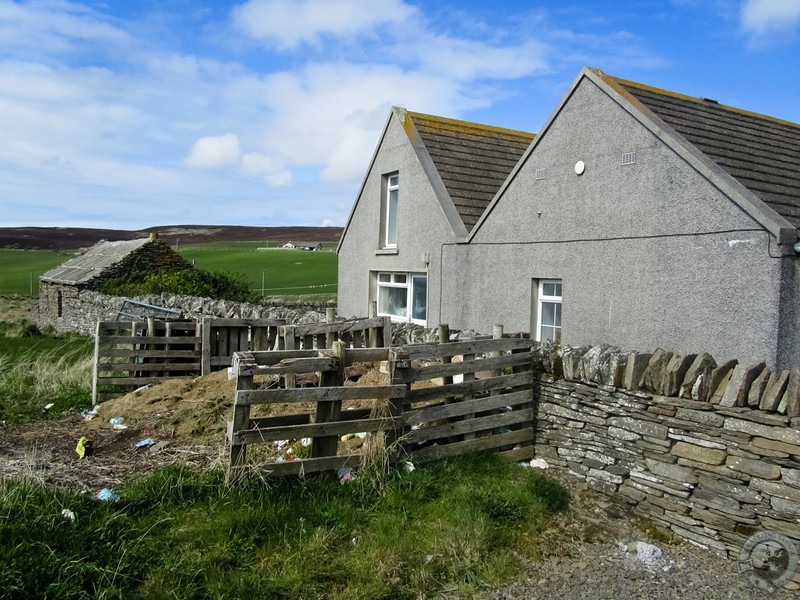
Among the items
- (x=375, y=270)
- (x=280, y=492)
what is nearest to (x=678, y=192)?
(x=280, y=492)

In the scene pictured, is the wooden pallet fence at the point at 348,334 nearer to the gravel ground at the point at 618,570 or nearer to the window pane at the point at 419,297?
the gravel ground at the point at 618,570

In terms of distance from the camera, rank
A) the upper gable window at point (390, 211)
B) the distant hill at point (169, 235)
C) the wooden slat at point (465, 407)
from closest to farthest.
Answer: the wooden slat at point (465, 407), the upper gable window at point (390, 211), the distant hill at point (169, 235)

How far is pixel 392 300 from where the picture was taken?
1688 cm

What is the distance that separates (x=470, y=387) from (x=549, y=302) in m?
5.70

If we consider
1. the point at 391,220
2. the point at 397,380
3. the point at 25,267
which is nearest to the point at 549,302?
the point at 391,220

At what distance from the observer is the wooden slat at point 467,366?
637 cm

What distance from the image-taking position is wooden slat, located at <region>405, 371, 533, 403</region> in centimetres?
641

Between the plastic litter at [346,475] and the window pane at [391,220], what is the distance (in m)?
11.0

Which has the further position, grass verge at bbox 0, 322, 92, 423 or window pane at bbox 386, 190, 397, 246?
window pane at bbox 386, 190, 397, 246

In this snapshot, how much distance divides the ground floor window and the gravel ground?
9588mm

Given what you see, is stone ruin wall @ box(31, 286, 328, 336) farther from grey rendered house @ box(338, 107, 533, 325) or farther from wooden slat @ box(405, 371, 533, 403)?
wooden slat @ box(405, 371, 533, 403)

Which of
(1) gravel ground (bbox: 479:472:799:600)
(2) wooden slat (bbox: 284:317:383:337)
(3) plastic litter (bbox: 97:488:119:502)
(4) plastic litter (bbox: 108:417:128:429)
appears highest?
(2) wooden slat (bbox: 284:317:383:337)

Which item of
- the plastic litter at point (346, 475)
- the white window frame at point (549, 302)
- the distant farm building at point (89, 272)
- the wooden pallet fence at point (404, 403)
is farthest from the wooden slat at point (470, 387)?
the distant farm building at point (89, 272)

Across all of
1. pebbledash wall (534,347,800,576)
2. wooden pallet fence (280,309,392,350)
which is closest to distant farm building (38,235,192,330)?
wooden pallet fence (280,309,392,350)
